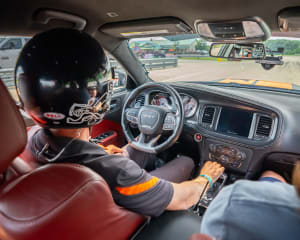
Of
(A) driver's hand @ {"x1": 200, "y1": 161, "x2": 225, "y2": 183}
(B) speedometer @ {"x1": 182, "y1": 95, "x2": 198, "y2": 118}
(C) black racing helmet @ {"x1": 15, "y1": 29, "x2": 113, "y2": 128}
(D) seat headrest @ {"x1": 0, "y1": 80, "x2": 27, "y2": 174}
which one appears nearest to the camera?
(D) seat headrest @ {"x1": 0, "y1": 80, "x2": 27, "y2": 174}

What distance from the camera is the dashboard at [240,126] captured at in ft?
7.75

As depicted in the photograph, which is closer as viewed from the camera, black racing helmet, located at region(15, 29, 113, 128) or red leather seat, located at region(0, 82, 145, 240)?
red leather seat, located at region(0, 82, 145, 240)

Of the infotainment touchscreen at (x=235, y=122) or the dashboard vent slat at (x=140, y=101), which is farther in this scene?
the dashboard vent slat at (x=140, y=101)

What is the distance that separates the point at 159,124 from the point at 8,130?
5.49 feet

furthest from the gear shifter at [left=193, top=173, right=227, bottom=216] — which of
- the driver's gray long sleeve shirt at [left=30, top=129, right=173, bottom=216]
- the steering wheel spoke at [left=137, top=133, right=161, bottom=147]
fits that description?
the driver's gray long sleeve shirt at [left=30, top=129, right=173, bottom=216]

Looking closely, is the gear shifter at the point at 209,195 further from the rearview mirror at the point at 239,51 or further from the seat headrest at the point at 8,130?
the seat headrest at the point at 8,130

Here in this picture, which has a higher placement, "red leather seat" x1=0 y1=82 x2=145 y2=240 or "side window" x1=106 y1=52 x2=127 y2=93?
"red leather seat" x1=0 y1=82 x2=145 y2=240

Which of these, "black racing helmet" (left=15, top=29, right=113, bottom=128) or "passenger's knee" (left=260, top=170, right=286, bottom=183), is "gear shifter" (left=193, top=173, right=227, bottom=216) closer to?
"passenger's knee" (left=260, top=170, right=286, bottom=183)

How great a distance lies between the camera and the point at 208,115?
283cm

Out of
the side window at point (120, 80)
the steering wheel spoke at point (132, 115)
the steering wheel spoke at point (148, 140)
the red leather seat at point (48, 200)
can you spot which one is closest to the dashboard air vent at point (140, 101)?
the steering wheel spoke at point (132, 115)

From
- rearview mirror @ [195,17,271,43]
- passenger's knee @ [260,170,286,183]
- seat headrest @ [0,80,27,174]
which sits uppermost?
rearview mirror @ [195,17,271,43]

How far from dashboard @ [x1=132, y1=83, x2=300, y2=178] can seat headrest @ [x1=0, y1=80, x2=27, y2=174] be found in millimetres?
1824

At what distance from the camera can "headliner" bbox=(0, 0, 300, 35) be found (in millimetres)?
1867

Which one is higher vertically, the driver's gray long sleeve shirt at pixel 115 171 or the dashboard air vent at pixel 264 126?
the driver's gray long sleeve shirt at pixel 115 171
